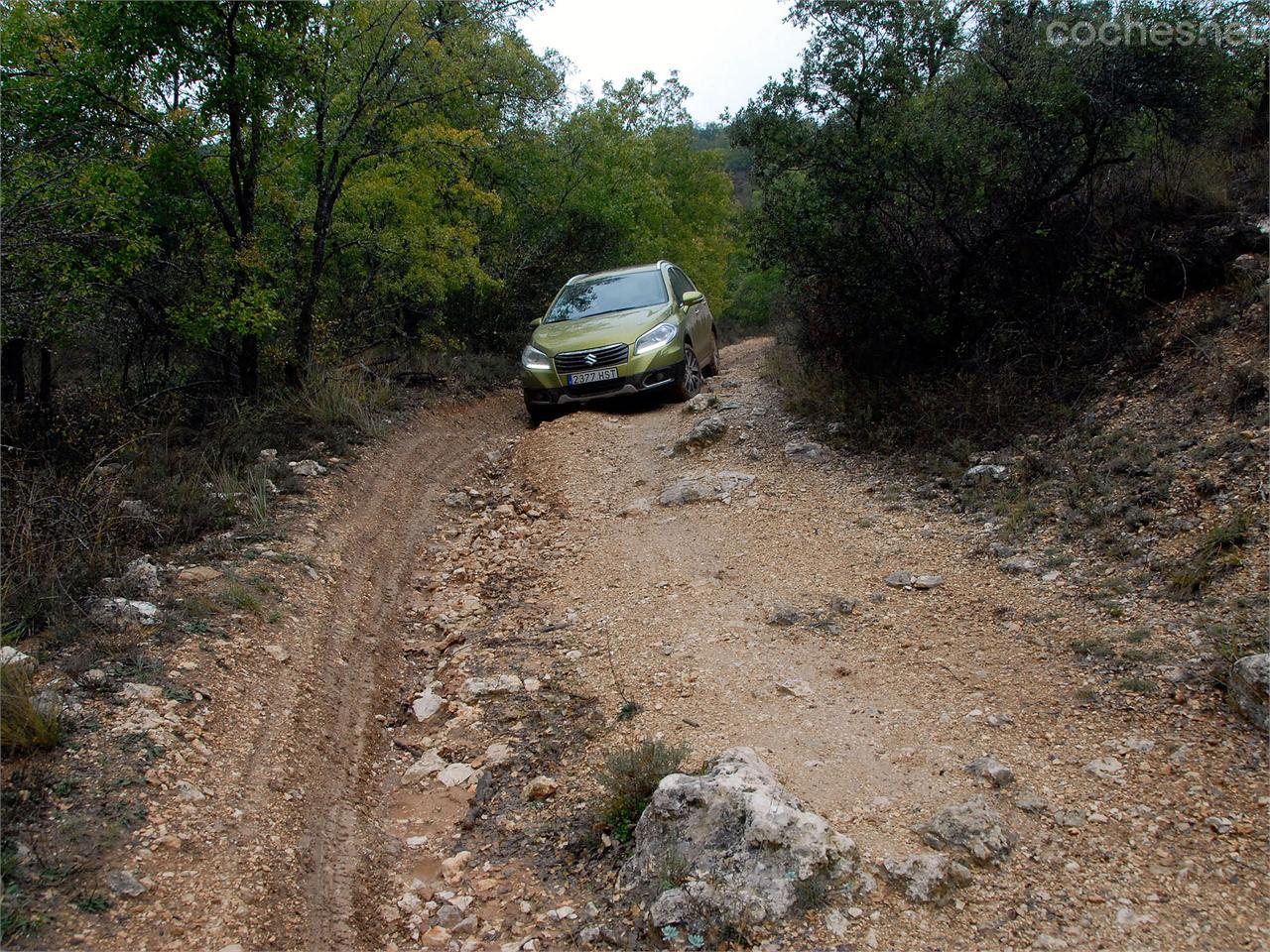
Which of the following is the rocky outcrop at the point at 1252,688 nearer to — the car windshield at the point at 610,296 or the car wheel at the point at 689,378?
the car wheel at the point at 689,378

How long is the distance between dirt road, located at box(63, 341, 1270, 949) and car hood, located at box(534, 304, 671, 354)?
3.34 metres

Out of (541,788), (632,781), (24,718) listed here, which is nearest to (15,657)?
(24,718)

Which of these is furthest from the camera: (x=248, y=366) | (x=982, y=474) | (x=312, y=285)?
(x=312, y=285)

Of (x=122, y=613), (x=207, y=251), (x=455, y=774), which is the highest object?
(x=207, y=251)

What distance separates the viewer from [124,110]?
746cm

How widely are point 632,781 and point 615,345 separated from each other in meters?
6.85

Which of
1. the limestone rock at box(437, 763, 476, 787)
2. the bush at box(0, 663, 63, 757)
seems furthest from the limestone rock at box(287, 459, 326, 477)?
the limestone rock at box(437, 763, 476, 787)

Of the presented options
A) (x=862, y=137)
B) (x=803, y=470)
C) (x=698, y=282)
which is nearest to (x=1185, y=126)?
(x=862, y=137)

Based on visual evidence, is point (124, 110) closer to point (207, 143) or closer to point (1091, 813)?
point (207, 143)

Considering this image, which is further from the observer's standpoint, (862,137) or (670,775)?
(862,137)

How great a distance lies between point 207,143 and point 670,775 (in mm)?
7859

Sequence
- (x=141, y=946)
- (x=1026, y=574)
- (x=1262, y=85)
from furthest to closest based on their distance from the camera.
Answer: (x=1262, y=85)
(x=1026, y=574)
(x=141, y=946)

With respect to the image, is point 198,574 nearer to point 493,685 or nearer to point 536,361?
point 493,685

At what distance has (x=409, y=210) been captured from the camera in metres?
10.1
